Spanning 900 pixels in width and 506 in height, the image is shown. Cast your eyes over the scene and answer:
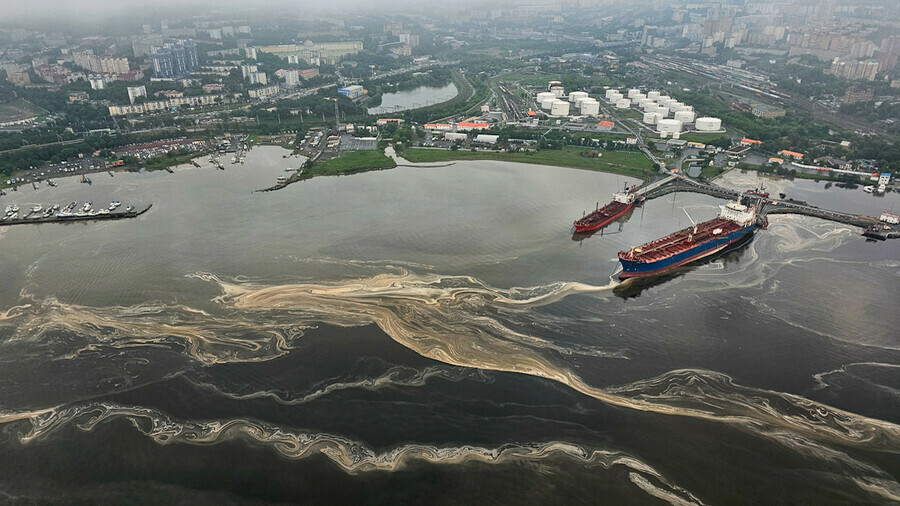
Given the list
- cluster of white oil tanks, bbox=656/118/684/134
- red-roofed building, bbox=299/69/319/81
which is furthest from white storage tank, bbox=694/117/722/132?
red-roofed building, bbox=299/69/319/81

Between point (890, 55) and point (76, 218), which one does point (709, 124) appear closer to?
point (890, 55)

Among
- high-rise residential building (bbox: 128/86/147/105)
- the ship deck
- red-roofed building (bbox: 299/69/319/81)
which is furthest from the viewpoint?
red-roofed building (bbox: 299/69/319/81)

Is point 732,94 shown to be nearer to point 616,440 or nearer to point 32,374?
point 616,440

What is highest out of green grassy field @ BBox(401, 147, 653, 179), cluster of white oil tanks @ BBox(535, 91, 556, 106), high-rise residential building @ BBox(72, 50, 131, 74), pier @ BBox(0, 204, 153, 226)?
high-rise residential building @ BBox(72, 50, 131, 74)

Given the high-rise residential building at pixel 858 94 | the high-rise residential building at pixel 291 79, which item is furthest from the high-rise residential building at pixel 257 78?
the high-rise residential building at pixel 858 94

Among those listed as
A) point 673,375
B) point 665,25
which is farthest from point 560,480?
point 665,25

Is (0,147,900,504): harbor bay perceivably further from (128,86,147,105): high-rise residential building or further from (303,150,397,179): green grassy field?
(128,86,147,105): high-rise residential building

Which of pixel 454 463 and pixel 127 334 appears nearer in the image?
pixel 454 463
